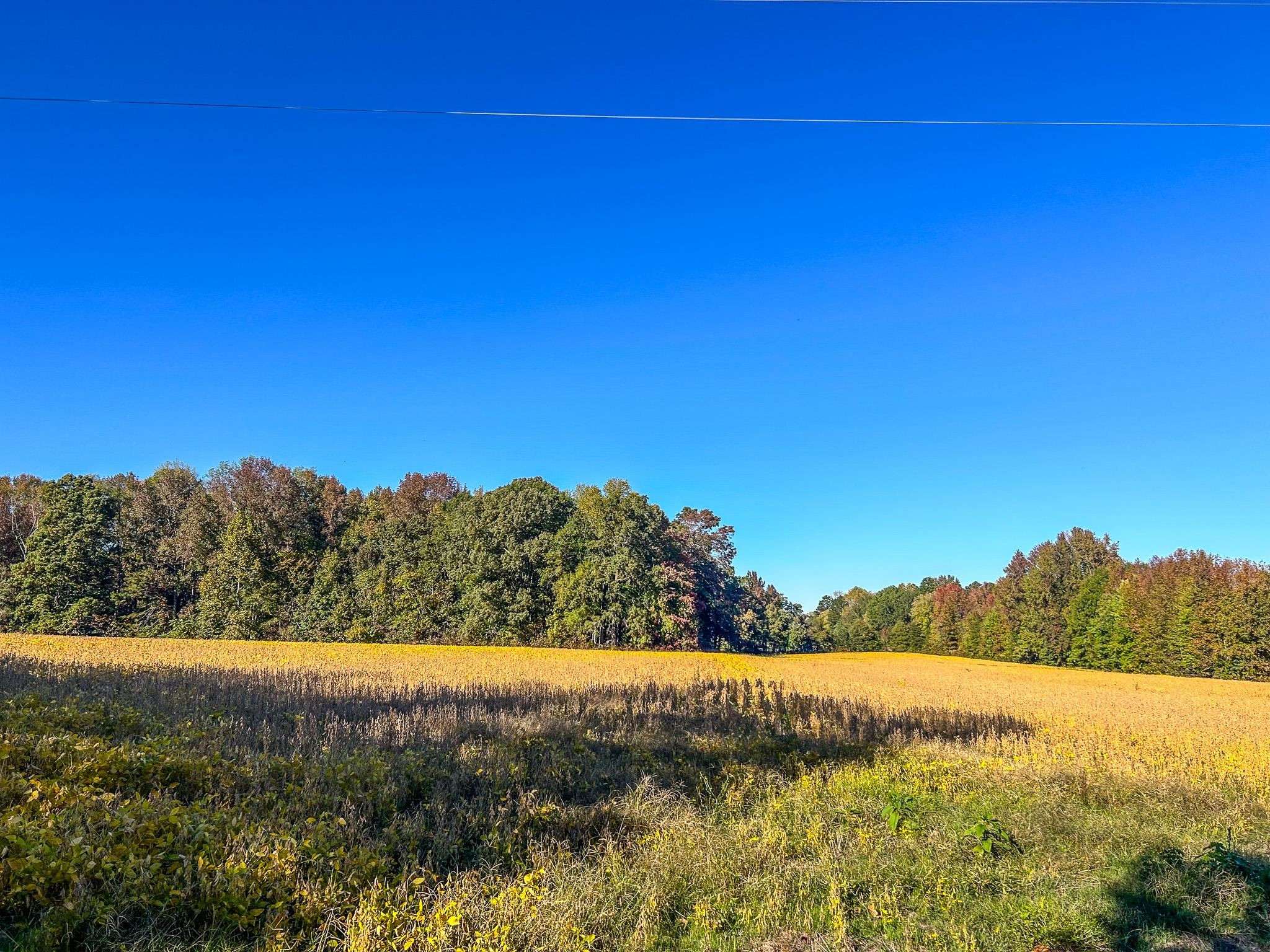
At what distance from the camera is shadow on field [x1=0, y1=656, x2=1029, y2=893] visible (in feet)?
21.2

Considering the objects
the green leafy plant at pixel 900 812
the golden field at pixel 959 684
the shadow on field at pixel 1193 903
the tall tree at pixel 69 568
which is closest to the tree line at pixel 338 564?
the tall tree at pixel 69 568

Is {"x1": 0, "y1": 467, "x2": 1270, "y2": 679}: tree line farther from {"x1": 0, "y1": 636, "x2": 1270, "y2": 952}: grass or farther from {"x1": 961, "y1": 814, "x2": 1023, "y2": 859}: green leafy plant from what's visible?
{"x1": 961, "y1": 814, "x2": 1023, "y2": 859}: green leafy plant

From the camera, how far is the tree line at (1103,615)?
45219 millimetres

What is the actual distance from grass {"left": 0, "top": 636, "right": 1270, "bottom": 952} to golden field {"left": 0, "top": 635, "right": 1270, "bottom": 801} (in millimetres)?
217

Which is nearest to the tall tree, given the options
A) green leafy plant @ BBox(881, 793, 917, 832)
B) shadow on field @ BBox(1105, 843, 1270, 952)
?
green leafy plant @ BBox(881, 793, 917, 832)

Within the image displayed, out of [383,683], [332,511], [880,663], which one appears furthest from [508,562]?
[383,683]

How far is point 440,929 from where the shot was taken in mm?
4324

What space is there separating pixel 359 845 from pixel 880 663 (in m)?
40.9

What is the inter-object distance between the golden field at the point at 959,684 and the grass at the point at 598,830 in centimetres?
22

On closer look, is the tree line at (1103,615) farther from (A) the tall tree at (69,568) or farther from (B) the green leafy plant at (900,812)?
(A) the tall tree at (69,568)

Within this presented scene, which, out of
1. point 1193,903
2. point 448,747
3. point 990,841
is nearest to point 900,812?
point 990,841

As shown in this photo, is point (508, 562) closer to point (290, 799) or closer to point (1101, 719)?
point (1101, 719)

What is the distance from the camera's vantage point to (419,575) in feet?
166

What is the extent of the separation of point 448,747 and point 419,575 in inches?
1732
